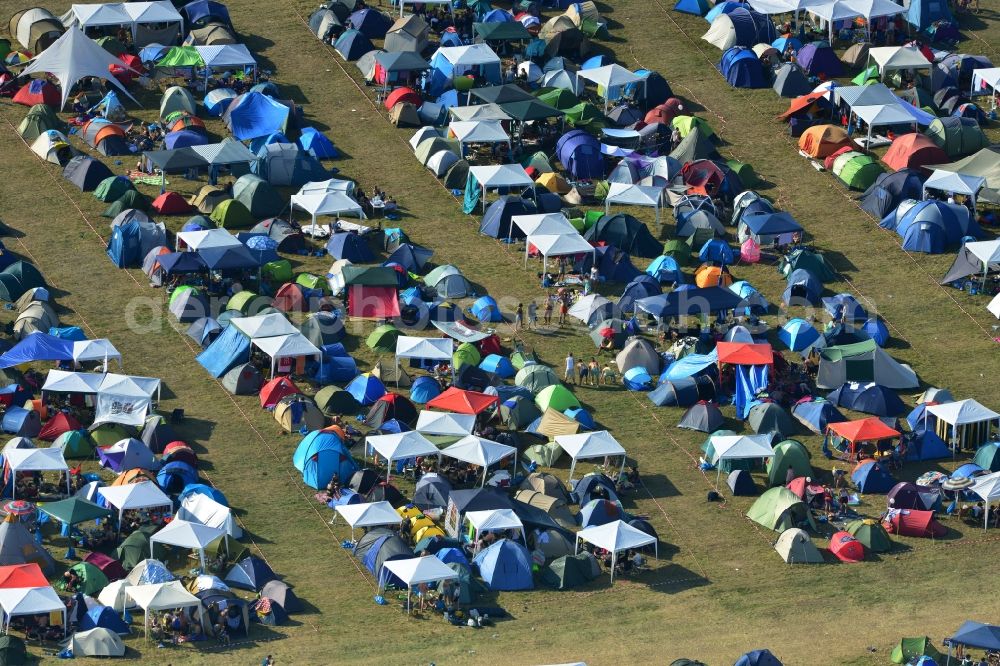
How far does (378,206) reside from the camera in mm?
99750

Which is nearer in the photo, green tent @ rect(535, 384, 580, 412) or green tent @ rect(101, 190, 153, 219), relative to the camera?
green tent @ rect(535, 384, 580, 412)

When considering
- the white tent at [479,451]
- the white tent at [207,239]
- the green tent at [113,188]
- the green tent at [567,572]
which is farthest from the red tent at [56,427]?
the green tent at [113,188]

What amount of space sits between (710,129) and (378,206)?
17.4 meters

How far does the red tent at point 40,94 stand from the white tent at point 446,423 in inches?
1312

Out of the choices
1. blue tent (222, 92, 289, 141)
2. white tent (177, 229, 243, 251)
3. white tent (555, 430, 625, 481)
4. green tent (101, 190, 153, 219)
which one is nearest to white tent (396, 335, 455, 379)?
white tent (555, 430, 625, 481)

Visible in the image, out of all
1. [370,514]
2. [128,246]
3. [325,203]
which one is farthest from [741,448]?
[128,246]

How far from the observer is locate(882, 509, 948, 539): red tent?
3095 inches

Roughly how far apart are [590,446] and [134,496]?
16.8m

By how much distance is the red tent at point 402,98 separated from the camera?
108 metres

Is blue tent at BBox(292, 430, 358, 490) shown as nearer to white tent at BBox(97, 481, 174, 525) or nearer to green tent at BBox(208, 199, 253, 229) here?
white tent at BBox(97, 481, 174, 525)

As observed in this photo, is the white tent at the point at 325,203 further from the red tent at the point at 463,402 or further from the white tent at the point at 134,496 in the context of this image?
the white tent at the point at 134,496

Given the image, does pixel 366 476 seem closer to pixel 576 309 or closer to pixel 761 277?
pixel 576 309

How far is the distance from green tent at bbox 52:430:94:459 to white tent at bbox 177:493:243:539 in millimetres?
5601

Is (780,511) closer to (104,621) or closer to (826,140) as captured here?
(104,621)
